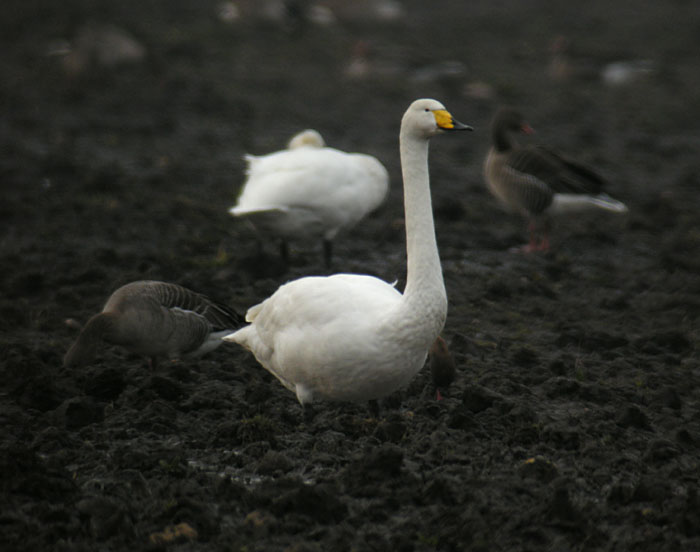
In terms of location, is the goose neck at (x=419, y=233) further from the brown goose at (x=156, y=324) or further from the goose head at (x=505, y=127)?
the goose head at (x=505, y=127)

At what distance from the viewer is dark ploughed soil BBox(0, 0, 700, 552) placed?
4984 mm

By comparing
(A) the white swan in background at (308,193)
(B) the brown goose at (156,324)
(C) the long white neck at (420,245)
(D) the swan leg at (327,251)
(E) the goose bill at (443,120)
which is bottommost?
(D) the swan leg at (327,251)

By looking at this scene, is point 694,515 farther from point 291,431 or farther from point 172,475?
point 172,475

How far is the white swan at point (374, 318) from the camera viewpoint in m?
5.34

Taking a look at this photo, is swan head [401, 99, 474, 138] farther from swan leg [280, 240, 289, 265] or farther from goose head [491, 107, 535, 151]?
goose head [491, 107, 535, 151]

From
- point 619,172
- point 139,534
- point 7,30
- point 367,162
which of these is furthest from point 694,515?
point 7,30

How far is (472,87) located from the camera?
18.0m

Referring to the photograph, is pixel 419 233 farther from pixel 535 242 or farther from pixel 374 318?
pixel 535 242

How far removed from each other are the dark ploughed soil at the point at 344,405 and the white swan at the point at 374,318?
0.45 m

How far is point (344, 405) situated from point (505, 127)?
572 cm

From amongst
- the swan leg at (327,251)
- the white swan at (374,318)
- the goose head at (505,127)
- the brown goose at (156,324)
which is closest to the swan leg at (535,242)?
the goose head at (505,127)

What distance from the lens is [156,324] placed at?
6.47 m

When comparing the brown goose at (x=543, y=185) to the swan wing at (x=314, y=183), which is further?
the brown goose at (x=543, y=185)

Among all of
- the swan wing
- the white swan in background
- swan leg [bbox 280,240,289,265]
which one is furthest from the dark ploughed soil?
the swan wing
